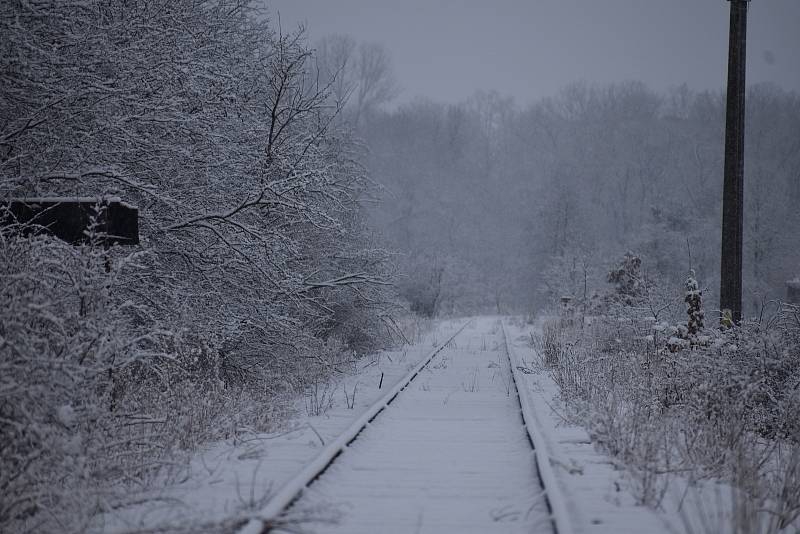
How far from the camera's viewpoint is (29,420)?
3715 mm

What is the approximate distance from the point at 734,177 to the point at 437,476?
831cm

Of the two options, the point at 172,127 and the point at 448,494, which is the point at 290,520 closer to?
the point at 448,494

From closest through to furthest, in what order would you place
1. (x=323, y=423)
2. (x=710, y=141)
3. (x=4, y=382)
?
(x=4, y=382) < (x=323, y=423) < (x=710, y=141)

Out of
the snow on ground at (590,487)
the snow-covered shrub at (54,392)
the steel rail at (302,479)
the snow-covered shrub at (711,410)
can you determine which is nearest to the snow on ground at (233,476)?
the steel rail at (302,479)

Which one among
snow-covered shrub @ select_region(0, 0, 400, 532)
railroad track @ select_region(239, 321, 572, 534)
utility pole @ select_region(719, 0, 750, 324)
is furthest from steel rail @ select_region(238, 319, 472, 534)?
utility pole @ select_region(719, 0, 750, 324)

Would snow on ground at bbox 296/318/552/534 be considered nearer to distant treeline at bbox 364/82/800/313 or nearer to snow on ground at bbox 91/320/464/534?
snow on ground at bbox 91/320/464/534

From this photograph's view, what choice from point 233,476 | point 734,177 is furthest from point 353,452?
point 734,177

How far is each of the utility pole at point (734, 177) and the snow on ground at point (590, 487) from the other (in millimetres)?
4803

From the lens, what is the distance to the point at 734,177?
1018cm

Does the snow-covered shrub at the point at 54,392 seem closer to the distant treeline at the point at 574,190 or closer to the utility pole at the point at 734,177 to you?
the utility pole at the point at 734,177

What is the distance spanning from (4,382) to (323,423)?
376cm

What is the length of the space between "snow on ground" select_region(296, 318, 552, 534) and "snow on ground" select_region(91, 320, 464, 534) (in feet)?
1.31

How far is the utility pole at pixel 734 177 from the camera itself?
10047 millimetres

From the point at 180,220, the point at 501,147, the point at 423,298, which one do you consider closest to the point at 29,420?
the point at 180,220
